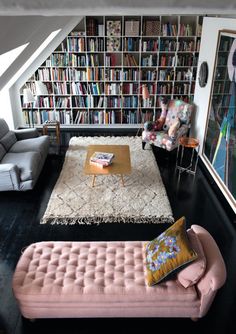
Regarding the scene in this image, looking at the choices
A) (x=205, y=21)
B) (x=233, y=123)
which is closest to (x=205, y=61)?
(x=205, y=21)

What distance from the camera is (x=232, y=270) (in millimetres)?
2779

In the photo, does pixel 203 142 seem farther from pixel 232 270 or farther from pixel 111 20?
pixel 111 20

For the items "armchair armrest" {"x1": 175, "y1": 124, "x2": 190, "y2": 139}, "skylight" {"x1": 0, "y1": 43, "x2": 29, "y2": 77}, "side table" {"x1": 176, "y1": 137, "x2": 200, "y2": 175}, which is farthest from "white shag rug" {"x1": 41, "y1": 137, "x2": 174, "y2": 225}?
"skylight" {"x1": 0, "y1": 43, "x2": 29, "y2": 77}

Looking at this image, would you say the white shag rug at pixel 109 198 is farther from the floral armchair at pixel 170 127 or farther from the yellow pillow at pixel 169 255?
the yellow pillow at pixel 169 255

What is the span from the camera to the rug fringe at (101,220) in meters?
3.47

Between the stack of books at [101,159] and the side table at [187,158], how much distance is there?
119 centimetres

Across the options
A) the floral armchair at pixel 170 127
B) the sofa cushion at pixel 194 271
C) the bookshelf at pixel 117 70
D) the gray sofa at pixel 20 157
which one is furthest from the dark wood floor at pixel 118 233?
the bookshelf at pixel 117 70

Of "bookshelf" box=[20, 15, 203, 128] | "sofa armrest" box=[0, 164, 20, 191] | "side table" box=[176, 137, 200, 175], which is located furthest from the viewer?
"bookshelf" box=[20, 15, 203, 128]

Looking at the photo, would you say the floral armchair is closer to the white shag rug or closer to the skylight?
the white shag rug

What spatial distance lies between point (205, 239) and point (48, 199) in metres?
2.30

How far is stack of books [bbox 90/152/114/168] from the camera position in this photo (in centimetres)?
410

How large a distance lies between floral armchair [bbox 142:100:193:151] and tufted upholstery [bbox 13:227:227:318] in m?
3.04

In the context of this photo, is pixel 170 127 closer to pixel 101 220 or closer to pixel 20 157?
pixel 101 220

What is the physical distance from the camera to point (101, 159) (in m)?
4.16
